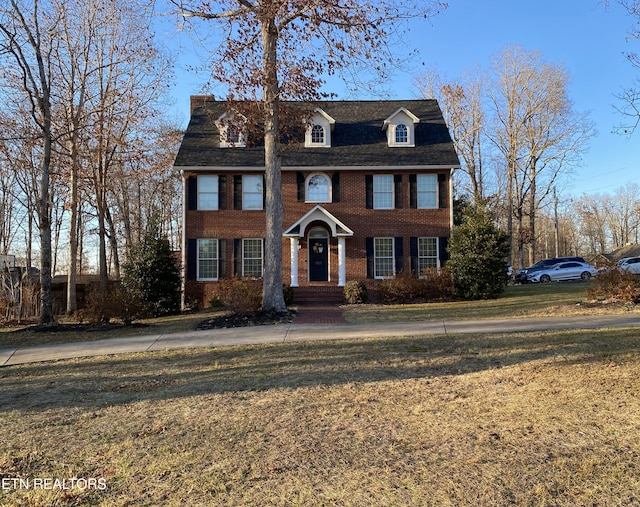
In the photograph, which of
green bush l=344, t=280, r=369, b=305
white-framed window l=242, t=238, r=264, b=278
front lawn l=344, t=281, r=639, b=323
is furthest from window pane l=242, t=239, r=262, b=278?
front lawn l=344, t=281, r=639, b=323

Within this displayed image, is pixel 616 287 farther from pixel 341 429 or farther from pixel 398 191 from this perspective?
pixel 341 429

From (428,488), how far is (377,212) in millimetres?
17462

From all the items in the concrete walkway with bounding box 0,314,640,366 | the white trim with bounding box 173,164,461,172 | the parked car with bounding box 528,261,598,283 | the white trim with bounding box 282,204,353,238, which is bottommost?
the concrete walkway with bounding box 0,314,640,366

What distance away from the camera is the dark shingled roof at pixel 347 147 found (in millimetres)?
20098

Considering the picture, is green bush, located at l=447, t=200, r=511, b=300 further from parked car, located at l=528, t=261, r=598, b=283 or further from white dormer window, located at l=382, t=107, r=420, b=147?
parked car, located at l=528, t=261, r=598, b=283

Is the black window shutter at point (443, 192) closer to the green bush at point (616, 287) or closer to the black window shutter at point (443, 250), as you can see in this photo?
the black window shutter at point (443, 250)

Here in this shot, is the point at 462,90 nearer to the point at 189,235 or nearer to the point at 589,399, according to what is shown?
the point at 189,235

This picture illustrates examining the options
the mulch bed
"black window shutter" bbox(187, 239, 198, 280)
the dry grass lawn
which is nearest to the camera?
the dry grass lawn

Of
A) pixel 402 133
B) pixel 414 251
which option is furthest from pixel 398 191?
pixel 402 133

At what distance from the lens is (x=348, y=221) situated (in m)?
20.2

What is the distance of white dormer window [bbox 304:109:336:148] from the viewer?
822 inches

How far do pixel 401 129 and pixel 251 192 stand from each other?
705 cm

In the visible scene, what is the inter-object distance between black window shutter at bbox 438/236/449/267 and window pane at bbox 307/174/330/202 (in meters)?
5.08

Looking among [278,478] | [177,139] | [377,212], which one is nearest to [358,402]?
[278,478]
